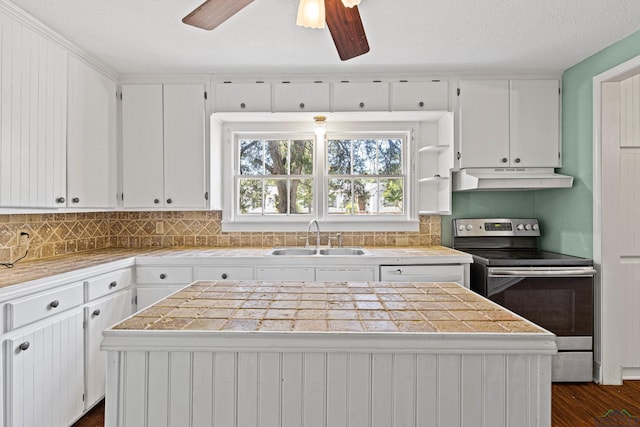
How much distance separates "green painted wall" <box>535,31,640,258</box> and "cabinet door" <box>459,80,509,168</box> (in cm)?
47

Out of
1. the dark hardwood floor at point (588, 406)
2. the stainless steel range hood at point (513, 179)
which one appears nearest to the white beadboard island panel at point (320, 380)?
the dark hardwood floor at point (588, 406)

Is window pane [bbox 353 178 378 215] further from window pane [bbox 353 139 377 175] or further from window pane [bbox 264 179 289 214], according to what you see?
window pane [bbox 264 179 289 214]

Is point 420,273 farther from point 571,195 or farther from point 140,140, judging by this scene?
point 140,140

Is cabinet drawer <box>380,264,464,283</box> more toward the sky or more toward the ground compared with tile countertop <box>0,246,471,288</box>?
more toward the ground

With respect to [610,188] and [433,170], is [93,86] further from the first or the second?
[610,188]

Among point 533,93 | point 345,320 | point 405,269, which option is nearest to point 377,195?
point 405,269

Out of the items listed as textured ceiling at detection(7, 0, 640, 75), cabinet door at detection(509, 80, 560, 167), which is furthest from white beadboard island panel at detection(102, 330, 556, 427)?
cabinet door at detection(509, 80, 560, 167)

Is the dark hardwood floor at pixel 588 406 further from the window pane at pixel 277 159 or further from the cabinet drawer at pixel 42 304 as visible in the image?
the window pane at pixel 277 159

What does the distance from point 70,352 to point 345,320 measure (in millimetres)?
1784

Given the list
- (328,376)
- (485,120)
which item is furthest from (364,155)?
(328,376)

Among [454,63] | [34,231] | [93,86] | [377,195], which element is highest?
[454,63]

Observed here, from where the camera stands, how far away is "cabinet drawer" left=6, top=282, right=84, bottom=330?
→ 170cm

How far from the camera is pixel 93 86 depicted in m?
2.81

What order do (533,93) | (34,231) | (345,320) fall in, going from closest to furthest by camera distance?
1. (345,320)
2. (34,231)
3. (533,93)
